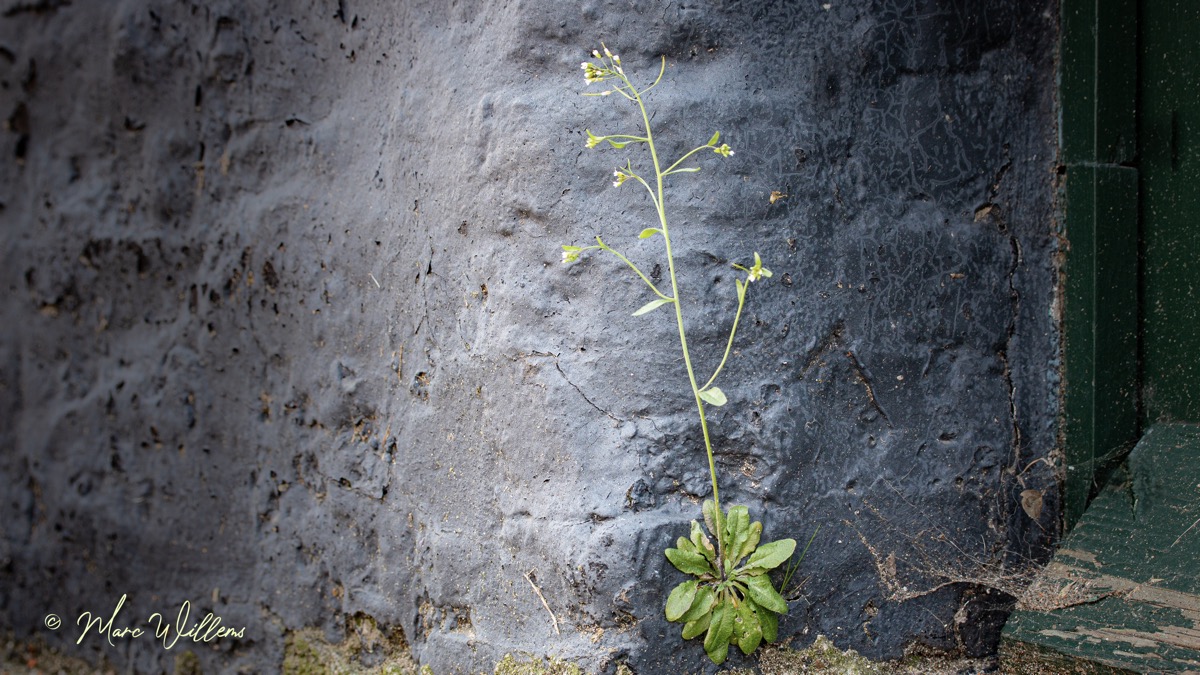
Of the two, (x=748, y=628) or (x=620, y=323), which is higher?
(x=620, y=323)

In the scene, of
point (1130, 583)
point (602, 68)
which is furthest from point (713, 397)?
point (1130, 583)

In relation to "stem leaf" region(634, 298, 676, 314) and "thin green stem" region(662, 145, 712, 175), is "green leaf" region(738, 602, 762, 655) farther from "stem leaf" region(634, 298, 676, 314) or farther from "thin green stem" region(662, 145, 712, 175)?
"thin green stem" region(662, 145, 712, 175)

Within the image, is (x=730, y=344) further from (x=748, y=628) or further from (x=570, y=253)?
(x=748, y=628)

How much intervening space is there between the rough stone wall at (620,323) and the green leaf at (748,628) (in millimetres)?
66

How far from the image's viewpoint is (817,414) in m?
1.45

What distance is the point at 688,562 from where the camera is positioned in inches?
52.1

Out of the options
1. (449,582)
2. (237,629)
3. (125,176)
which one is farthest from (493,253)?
(125,176)

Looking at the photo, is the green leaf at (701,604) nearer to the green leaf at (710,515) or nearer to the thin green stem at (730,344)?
the green leaf at (710,515)

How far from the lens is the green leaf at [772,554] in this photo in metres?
1.35

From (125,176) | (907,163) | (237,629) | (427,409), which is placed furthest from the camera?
(125,176)

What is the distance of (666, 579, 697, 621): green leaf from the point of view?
4.28 ft

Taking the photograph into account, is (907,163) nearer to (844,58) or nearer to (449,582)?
(844,58)

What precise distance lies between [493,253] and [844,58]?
65 cm

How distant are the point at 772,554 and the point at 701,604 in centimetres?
13
